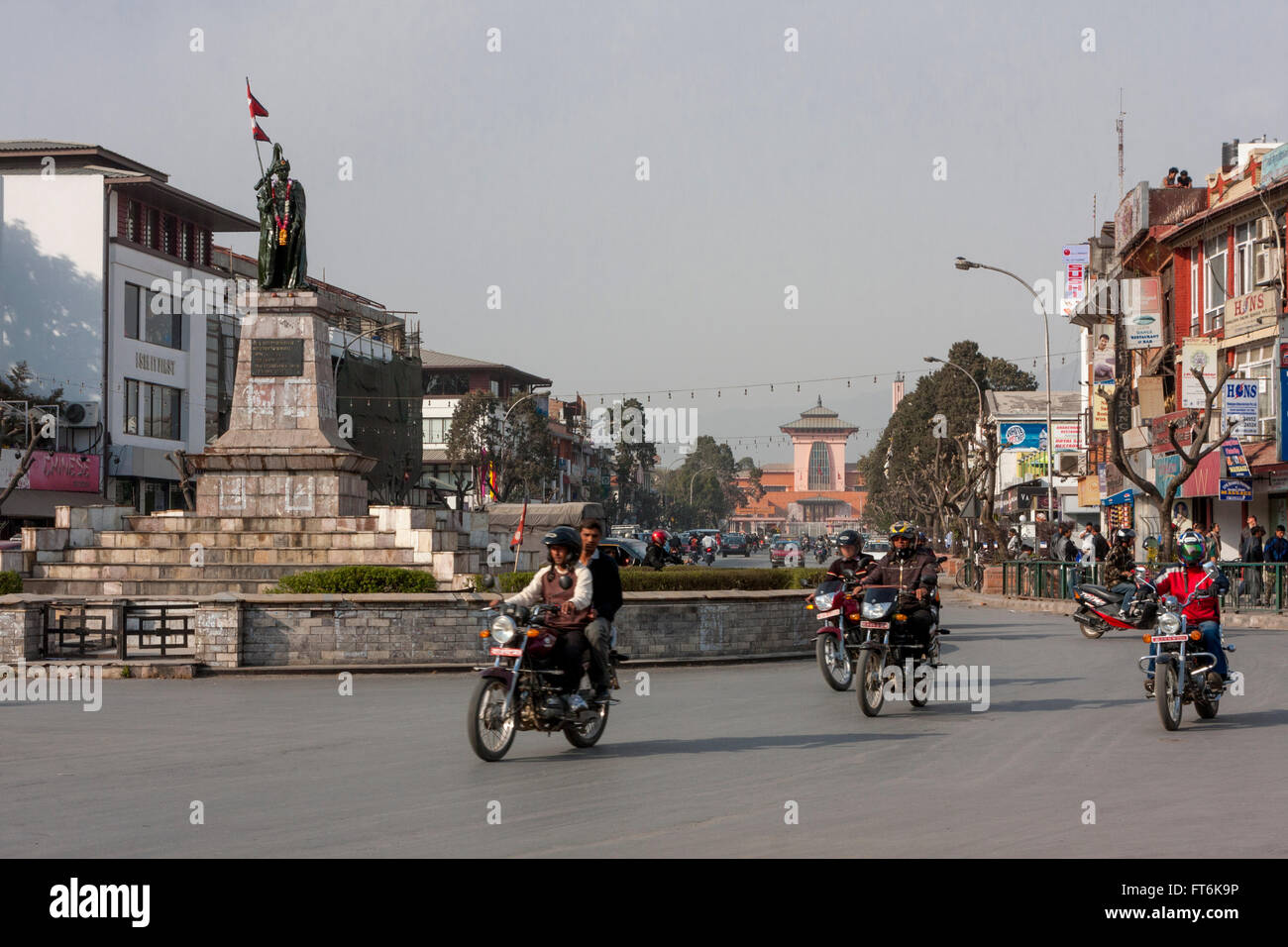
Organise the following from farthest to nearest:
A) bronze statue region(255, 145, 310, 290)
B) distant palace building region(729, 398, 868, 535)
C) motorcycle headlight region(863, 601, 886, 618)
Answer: distant palace building region(729, 398, 868, 535) < bronze statue region(255, 145, 310, 290) < motorcycle headlight region(863, 601, 886, 618)

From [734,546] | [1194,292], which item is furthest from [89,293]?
[734,546]

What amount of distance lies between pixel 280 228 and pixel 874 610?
1647cm

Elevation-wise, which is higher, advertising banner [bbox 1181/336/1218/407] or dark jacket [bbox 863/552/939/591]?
advertising banner [bbox 1181/336/1218/407]

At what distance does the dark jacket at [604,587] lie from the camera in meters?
10.7

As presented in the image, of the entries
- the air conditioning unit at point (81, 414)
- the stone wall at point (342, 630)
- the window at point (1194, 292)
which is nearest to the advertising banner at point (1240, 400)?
the window at point (1194, 292)

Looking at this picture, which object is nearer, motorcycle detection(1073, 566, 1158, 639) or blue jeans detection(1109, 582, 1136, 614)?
motorcycle detection(1073, 566, 1158, 639)

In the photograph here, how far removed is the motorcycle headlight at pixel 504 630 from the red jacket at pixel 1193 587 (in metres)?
5.40

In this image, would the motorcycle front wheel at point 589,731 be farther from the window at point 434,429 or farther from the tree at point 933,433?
the window at point 434,429

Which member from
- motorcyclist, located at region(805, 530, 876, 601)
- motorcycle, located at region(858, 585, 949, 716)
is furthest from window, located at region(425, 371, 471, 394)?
motorcycle, located at region(858, 585, 949, 716)

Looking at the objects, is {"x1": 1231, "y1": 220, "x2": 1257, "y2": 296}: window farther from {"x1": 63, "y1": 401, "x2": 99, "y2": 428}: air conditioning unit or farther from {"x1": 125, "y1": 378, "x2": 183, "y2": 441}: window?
{"x1": 125, "y1": 378, "x2": 183, "y2": 441}: window

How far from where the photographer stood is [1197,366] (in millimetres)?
34781

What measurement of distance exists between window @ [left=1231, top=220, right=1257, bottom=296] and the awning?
3189 centimetres

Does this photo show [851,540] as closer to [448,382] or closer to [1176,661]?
[1176,661]

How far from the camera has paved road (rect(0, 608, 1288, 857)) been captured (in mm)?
7203
